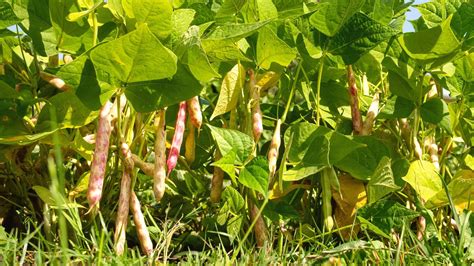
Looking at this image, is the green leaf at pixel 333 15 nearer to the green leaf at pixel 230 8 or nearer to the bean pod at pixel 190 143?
the green leaf at pixel 230 8

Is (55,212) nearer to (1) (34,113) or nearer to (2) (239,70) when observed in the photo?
(1) (34,113)

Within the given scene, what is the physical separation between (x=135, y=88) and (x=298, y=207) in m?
0.64

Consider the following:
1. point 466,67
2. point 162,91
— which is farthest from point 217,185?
point 466,67

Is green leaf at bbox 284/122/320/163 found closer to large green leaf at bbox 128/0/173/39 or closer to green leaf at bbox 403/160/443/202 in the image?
green leaf at bbox 403/160/443/202

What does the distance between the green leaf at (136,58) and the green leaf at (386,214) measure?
0.55 m

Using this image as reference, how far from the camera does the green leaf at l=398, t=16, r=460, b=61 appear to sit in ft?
4.72

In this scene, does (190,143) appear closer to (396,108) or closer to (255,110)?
(255,110)

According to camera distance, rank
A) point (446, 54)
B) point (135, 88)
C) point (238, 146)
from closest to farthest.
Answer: point (135, 88)
point (238, 146)
point (446, 54)

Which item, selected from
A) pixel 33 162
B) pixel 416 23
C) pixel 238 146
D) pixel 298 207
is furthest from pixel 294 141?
pixel 33 162

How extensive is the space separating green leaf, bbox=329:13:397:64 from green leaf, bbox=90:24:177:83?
1.42ft

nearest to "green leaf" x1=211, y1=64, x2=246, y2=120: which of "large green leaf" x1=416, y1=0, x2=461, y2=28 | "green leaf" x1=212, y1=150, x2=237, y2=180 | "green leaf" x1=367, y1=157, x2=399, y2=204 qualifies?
"green leaf" x1=212, y1=150, x2=237, y2=180

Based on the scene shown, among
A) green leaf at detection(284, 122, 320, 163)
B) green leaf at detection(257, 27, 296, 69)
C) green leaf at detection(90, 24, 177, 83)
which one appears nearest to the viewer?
green leaf at detection(90, 24, 177, 83)

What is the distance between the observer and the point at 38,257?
1026 mm

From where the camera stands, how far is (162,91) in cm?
126
